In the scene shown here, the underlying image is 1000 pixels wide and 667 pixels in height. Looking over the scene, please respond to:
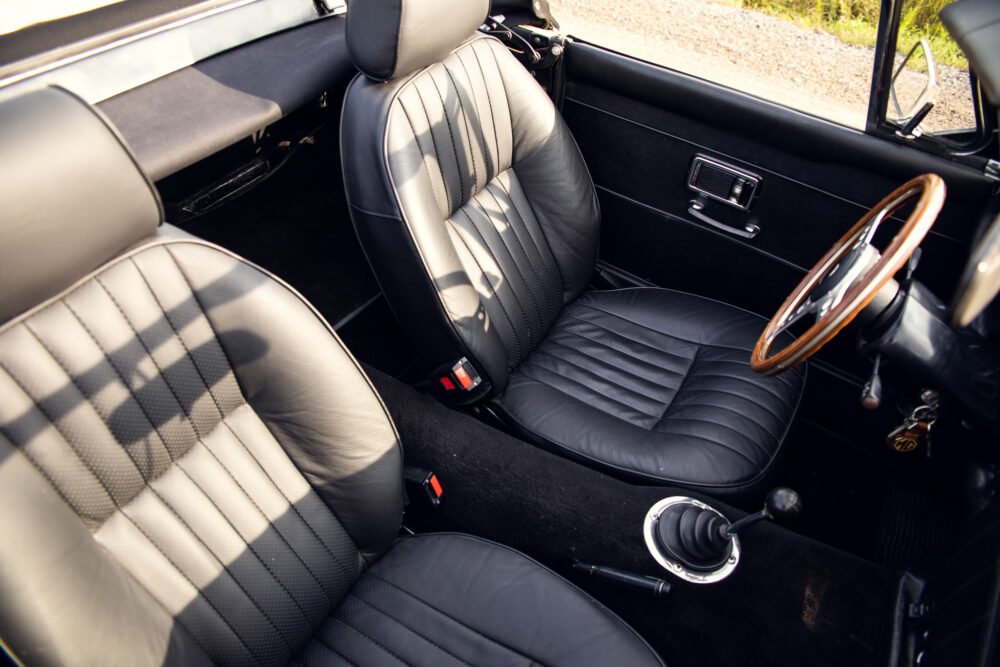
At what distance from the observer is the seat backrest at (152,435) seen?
0.83 metres

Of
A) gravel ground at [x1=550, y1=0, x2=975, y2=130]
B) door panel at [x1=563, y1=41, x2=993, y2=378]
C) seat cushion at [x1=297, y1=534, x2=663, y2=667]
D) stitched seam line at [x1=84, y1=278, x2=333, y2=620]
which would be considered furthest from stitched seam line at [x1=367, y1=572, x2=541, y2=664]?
gravel ground at [x1=550, y1=0, x2=975, y2=130]

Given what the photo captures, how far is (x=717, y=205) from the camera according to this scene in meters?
1.93

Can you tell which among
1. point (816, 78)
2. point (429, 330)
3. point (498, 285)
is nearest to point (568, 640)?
point (429, 330)

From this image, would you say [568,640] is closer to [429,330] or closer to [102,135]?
[429,330]

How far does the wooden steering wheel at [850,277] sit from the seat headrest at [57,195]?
1.05 meters

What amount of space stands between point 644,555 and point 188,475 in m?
0.84

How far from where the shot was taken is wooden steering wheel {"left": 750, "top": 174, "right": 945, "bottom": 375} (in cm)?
109

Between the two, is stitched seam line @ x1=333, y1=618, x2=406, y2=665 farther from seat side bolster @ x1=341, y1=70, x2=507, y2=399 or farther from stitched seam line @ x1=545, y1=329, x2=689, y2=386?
stitched seam line @ x1=545, y1=329, x2=689, y2=386

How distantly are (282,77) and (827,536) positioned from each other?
5.91ft

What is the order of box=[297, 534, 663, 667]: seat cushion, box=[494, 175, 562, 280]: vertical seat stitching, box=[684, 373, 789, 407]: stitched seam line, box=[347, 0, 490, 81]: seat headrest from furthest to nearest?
1. box=[494, 175, 562, 280]: vertical seat stitching
2. box=[684, 373, 789, 407]: stitched seam line
3. box=[347, 0, 490, 81]: seat headrest
4. box=[297, 534, 663, 667]: seat cushion

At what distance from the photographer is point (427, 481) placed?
141 centimetres

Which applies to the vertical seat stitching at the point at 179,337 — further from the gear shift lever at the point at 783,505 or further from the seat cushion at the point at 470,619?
the gear shift lever at the point at 783,505

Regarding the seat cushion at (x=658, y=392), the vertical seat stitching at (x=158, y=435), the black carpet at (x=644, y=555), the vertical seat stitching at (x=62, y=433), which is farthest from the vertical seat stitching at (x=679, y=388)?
the vertical seat stitching at (x=62, y=433)

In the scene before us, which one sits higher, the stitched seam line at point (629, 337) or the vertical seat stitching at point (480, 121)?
the vertical seat stitching at point (480, 121)
